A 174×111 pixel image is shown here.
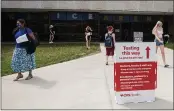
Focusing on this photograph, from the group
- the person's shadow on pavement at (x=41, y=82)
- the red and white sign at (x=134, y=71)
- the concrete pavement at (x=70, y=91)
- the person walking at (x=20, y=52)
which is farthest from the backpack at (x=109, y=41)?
the red and white sign at (x=134, y=71)

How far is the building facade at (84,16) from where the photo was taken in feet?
86.4

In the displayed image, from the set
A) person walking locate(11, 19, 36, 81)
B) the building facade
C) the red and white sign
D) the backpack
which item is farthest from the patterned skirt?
the building facade

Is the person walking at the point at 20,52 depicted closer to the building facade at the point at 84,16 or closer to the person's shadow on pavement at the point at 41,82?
the person's shadow on pavement at the point at 41,82

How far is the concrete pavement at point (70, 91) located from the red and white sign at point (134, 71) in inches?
8.5

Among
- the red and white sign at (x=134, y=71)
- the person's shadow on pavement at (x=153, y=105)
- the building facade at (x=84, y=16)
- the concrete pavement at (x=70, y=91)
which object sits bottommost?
the person's shadow on pavement at (x=153, y=105)

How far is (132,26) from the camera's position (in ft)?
103

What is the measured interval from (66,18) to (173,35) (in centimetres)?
1100

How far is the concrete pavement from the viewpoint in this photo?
18.9 feet

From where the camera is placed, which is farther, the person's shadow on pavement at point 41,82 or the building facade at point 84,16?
the building facade at point 84,16

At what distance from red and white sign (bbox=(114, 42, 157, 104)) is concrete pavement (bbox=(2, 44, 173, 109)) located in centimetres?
22

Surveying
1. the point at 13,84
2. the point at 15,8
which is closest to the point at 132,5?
the point at 15,8

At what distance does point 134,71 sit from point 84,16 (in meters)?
23.1

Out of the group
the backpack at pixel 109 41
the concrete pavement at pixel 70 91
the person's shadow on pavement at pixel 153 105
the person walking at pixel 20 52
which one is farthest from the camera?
the backpack at pixel 109 41

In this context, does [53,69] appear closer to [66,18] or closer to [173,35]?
[66,18]
